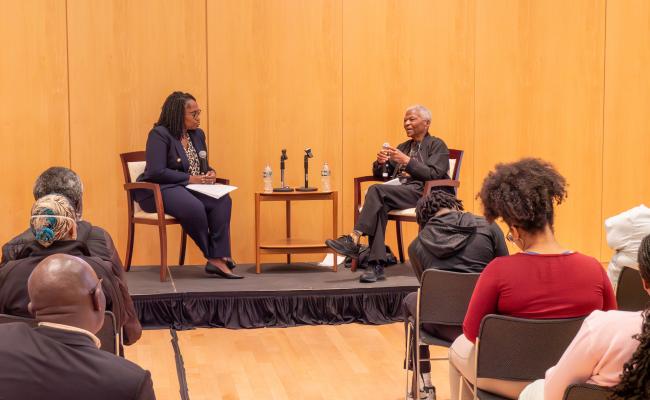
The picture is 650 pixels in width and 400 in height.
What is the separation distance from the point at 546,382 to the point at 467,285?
1.32 m

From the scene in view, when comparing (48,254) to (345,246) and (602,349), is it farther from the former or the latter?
(345,246)

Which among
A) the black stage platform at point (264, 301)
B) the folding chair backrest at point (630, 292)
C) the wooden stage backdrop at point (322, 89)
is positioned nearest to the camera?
the folding chair backrest at point (630, 292)

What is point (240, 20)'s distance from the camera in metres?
7.17

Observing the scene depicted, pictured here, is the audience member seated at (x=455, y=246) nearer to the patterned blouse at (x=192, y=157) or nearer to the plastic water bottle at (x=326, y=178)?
the plastic water bottle at (x=326, y=178)

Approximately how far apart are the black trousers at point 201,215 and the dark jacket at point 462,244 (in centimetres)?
261

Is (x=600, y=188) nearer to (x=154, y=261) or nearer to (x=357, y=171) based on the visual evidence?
(x=357, y=171)

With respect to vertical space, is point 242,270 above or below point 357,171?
below

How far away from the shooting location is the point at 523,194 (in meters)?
3.15

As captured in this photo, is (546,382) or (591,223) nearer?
(546,382)

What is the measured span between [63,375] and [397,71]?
5762 millimetres

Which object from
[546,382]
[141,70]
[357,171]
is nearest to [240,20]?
[141,70]

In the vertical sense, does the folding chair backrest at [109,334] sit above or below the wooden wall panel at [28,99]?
below

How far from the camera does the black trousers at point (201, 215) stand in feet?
20.6

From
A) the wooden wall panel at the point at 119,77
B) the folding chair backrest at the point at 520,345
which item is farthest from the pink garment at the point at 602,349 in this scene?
the wooden wall panel at the point at 119,77
